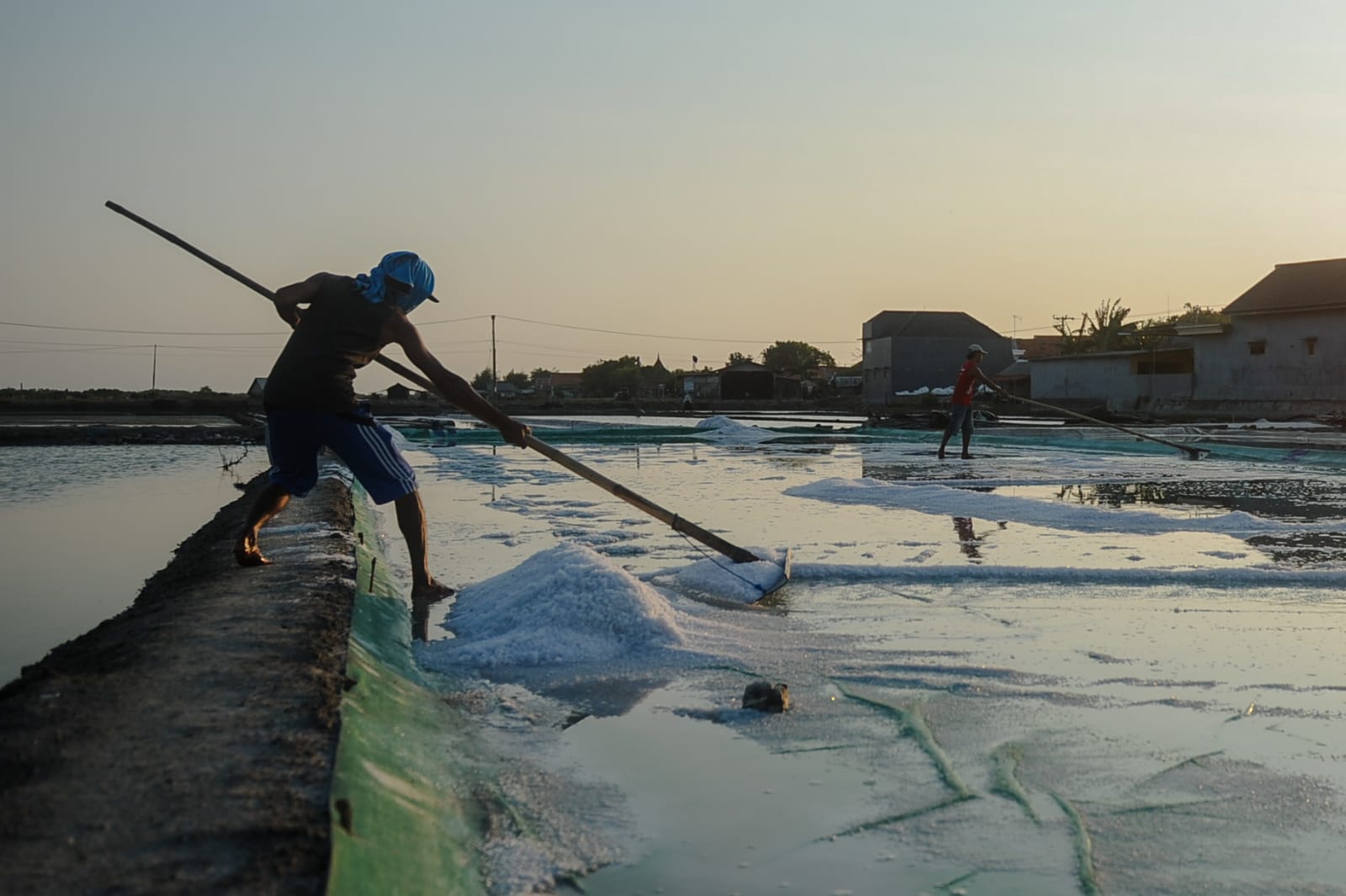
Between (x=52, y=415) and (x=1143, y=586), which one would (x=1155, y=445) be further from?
(x=52, y=415)

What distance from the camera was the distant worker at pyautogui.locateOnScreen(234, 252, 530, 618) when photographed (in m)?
4.27

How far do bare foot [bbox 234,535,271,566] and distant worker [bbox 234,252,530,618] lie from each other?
54mm

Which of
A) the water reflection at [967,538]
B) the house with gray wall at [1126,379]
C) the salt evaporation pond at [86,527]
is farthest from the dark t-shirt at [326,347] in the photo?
the house with gray wall at [1126,379]

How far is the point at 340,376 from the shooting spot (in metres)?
4.30

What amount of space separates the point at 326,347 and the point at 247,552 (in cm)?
90

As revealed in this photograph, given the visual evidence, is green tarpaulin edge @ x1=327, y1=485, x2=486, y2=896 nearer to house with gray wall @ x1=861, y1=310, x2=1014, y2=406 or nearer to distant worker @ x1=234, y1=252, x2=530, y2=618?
distant worker @ x1=234, y1=252, x2=530, y2=618

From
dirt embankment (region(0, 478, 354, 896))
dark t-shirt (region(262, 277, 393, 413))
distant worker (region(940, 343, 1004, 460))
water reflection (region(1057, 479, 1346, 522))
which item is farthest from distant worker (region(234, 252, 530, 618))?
distant worker (region(940, 343, 1004, 460))

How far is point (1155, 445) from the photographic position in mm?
16906

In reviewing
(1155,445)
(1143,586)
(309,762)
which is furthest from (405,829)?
(1155,445)

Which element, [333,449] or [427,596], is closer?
[333,449]

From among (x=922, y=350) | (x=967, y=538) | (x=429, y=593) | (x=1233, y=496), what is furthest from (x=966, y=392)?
(x=922, y=350)

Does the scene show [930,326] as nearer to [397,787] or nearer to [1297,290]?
[1297,290]

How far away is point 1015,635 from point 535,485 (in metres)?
6.85

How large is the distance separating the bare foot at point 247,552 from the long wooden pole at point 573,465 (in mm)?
866
